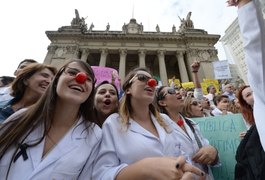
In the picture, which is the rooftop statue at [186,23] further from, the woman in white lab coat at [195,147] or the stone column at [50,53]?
the woman in white lab coat at [195,147]

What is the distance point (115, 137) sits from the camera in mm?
1891

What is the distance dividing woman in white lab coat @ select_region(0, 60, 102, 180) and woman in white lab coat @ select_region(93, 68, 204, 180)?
0.21m

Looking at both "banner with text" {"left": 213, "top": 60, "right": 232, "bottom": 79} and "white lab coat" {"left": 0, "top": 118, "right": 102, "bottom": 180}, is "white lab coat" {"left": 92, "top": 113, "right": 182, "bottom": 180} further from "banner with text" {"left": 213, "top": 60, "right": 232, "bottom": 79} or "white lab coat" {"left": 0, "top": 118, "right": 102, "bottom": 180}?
"banner with text" {"left": 213, "top": 60, "right": 232, "bottom": 79}

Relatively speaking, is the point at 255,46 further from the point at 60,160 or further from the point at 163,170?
the point at 60,160

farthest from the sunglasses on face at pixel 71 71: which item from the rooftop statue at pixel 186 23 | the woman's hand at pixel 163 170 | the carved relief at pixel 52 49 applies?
the rooftop statue at pixel 186 23

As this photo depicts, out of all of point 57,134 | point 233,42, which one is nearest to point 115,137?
point 57,134

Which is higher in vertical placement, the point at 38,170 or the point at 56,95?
the point at 56,95

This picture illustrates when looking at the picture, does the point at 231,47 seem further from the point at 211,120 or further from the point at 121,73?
the point at 211,120

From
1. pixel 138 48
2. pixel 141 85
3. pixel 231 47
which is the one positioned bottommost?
pixel 141 85

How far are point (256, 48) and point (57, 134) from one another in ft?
6.81

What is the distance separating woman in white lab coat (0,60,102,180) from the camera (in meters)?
1.64

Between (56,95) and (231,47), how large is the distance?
2892 inches

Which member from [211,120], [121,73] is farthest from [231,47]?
[211,120]

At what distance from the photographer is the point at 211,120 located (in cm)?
341
